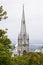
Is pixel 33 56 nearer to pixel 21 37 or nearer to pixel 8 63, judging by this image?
pixel 8 63

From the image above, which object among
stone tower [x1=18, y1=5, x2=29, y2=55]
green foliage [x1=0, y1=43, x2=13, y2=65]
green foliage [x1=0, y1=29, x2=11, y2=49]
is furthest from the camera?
stone tower [x1=18, y1=5, x2=29, y2=55]

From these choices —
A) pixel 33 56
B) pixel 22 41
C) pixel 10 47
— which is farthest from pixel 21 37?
pixel 10 47

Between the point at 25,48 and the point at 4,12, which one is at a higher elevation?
the point at 4,12

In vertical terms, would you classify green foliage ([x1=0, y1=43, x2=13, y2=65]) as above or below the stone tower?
above

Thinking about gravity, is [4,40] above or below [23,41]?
above

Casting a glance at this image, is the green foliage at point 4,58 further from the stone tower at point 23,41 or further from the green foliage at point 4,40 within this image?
the stone tower at point 23,41

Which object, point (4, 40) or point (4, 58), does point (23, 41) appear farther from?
point (4, 58)

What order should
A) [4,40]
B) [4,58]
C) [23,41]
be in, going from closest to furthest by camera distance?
[4,58] < [4,40] < [23,41]

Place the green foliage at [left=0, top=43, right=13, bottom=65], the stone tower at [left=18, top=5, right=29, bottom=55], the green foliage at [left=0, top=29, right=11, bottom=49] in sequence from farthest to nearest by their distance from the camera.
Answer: the stone tower at [left=18, top=5, right=29, bottom=55] → the green foliage at [left=0, top=29, right=11, bottom=49] → the green foliage at [left=0, top=43, right=13, bottom=65]

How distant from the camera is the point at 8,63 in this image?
930 inches

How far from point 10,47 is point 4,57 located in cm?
459

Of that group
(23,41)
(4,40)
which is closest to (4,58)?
(4,40)

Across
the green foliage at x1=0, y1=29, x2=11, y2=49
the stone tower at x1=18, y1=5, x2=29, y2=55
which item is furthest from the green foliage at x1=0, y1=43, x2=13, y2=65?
the stone tower at x1=18, y1=5, x2=29, y2=55

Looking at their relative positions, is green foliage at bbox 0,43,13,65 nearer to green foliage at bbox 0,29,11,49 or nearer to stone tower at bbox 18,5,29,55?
green foliage at bbox 0,29,11,49
